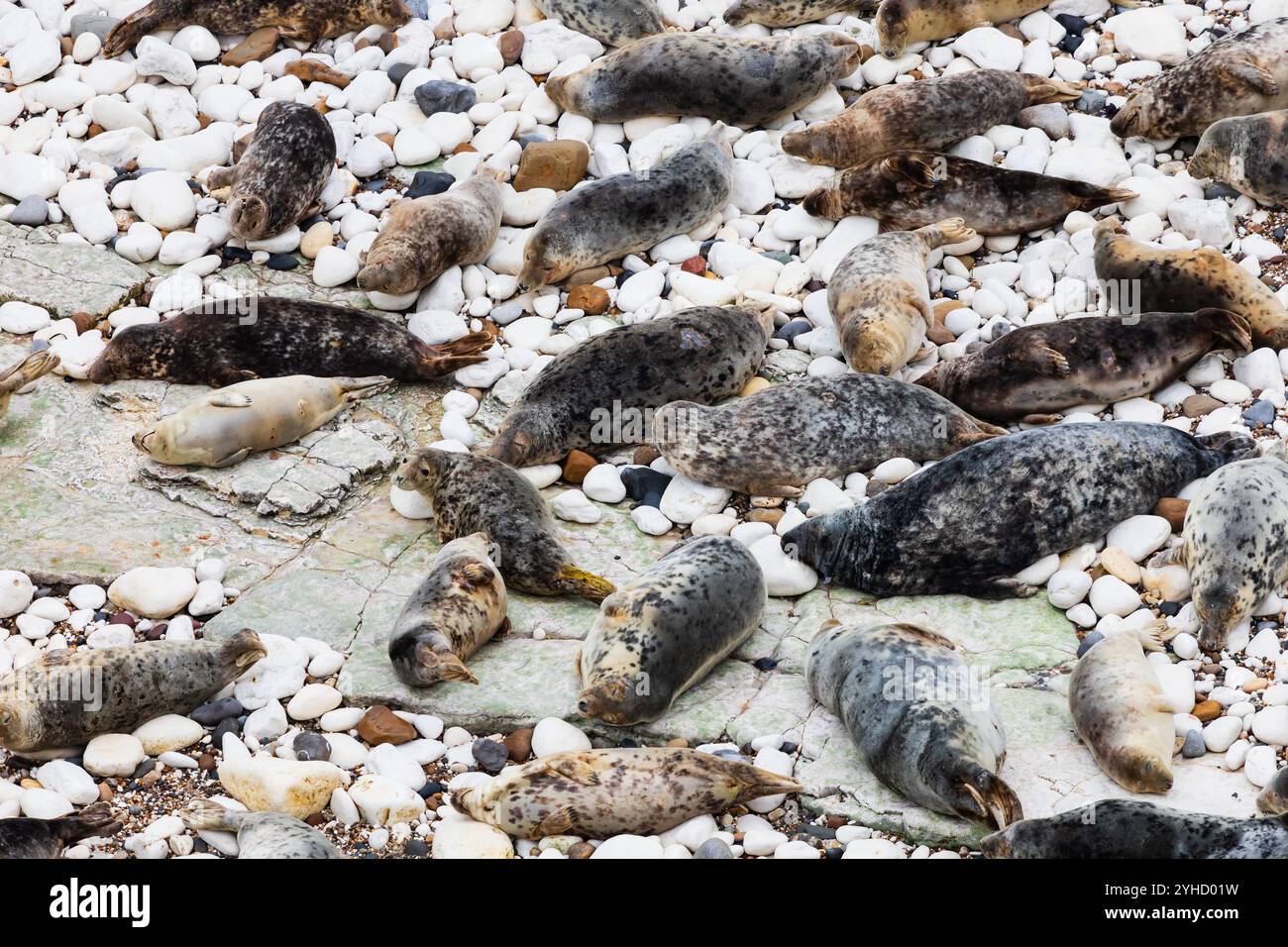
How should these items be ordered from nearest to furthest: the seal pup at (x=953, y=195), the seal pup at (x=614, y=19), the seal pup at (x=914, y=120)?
the seal pup at (x=953, y=195) → the seal pup at (x=914, y=120) → the seal pup at (x=614, y=19)

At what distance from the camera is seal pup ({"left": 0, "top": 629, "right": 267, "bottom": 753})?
6.02 meters

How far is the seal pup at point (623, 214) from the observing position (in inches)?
341

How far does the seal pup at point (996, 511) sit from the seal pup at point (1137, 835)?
62.0 inches

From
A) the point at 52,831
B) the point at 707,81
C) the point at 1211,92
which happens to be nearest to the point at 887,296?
the point at 707,81

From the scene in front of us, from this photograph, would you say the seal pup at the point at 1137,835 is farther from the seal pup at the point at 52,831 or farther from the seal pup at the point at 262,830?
the seal pup at the point at 52,831

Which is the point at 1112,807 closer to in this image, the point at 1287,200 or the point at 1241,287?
the point at 1241,287

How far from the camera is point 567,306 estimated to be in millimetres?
8695

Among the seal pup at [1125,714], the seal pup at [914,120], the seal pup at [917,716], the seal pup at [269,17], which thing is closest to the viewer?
the seal pup at [917,716]

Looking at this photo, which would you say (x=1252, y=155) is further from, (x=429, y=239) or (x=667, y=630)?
(x=667, y=630)

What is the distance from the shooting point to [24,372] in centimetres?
793

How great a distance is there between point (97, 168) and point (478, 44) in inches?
93.7

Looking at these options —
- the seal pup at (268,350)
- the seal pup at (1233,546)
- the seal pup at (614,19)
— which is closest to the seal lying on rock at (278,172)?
the seal pup at (268,350)

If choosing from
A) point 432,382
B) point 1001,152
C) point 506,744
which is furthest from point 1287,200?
point 506,744

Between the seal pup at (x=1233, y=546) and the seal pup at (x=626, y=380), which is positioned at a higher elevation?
the seal pup at (x=1233, y=546)
